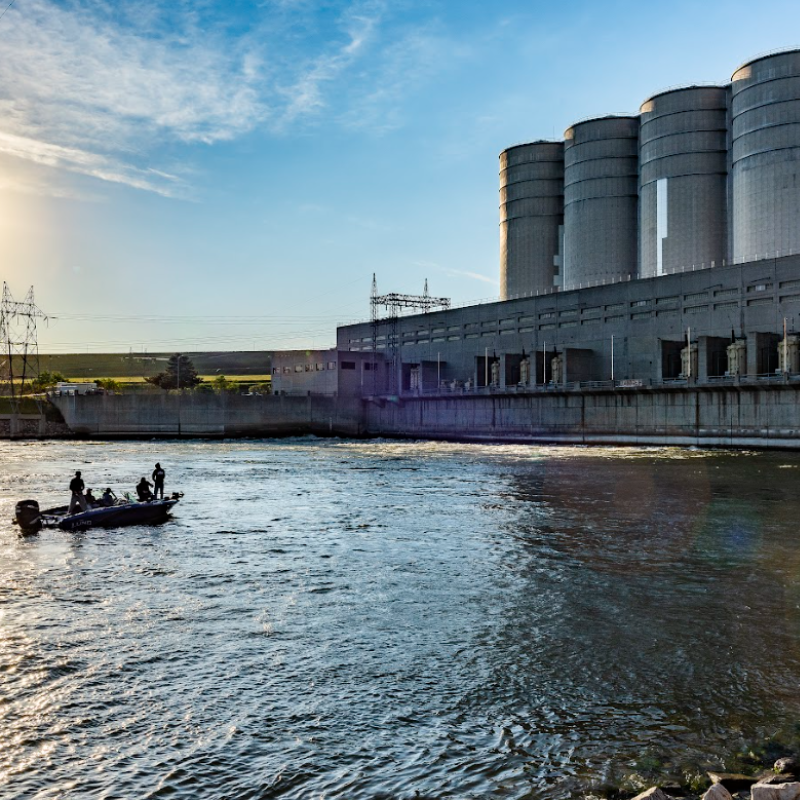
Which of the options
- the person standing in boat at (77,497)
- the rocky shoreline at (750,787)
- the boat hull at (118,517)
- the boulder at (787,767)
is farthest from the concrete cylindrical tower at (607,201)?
the rocky shoreline at (750,787)

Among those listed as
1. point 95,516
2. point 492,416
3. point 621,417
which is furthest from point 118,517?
point 492,416

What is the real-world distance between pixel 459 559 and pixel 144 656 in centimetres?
930

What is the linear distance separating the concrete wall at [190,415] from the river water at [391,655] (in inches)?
3050

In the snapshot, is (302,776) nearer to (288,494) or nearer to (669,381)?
(288,494)

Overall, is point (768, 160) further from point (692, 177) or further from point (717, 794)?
point (717, 794)

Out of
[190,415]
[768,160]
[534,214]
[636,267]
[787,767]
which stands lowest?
[787,767]

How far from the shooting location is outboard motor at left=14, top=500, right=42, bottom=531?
2375cm

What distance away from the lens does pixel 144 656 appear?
11703 mm

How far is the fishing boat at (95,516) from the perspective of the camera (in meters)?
23.9

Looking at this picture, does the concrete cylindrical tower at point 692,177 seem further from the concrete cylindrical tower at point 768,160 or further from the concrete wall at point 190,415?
the concrete wall at point 190,415

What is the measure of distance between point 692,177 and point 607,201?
11.8 meters

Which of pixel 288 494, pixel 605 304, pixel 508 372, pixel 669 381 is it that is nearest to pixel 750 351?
pixel 669 381

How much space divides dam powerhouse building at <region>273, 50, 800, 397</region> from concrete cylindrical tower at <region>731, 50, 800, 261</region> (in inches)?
5.5

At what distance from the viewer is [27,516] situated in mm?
23828
